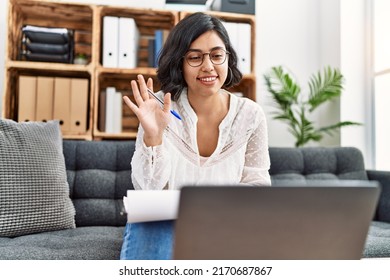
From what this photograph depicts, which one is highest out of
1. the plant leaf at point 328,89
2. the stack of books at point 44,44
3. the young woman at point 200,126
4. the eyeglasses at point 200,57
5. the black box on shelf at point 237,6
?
the black box on shelf at point 237,6

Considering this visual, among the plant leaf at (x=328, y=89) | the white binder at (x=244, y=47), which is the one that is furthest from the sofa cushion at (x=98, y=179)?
the plant leaf at (x=328, y=89)

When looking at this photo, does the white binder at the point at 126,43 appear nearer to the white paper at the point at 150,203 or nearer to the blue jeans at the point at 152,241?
the blue jeans at the point at 152,241

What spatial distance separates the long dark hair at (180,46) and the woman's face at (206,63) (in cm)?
2

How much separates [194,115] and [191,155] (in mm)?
134

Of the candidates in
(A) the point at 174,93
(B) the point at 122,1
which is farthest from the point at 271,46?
(A) the point at 174,93

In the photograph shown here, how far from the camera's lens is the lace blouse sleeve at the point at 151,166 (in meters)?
1.09

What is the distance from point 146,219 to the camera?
59cm

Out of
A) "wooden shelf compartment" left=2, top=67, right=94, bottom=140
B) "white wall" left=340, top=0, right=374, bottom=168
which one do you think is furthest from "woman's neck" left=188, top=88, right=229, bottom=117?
"white wall" left=340, top=0, right=374, bottom=168

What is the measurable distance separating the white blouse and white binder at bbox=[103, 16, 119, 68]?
3.44 feet

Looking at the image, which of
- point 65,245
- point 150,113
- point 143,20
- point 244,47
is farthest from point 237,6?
point 65,245

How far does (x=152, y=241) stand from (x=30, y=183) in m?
0.81

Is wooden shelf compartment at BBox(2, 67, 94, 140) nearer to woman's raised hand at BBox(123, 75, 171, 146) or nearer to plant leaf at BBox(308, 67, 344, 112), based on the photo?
woman's raised hand at BBox(123, 75, 171, 146)

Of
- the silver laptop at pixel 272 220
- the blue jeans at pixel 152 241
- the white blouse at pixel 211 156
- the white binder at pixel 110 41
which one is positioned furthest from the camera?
the white binder at pixel 110 41

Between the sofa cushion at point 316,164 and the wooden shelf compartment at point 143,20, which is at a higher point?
the wooden shelf compartment at point 143,20
